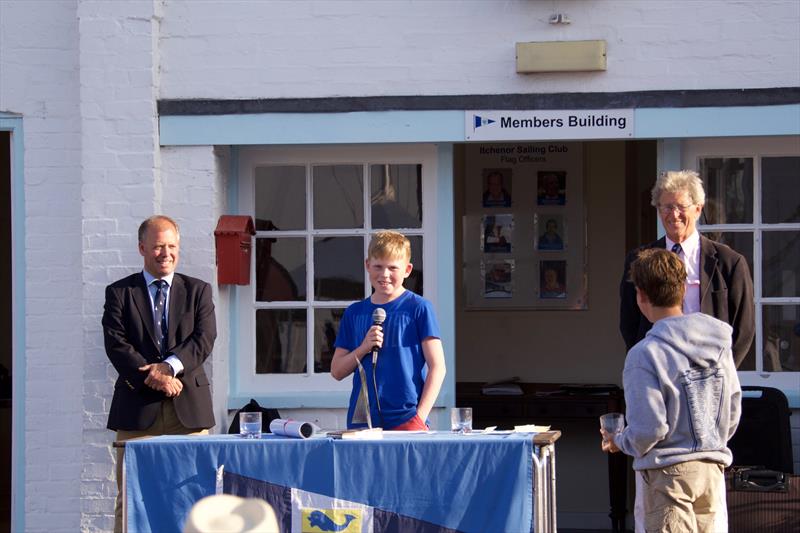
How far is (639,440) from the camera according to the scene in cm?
495

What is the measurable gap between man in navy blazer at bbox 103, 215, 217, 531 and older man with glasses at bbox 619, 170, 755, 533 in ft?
7.62

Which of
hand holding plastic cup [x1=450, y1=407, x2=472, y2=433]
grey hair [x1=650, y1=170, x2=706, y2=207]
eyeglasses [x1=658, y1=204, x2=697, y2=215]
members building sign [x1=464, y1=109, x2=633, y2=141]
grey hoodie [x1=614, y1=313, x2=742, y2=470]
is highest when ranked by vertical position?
members building sign [x1=464, y1=109, x2=633, y2=141]

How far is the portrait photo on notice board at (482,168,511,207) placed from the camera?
10.0 metres

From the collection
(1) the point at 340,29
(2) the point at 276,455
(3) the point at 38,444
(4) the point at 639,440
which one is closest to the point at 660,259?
(4) the point at 639,440

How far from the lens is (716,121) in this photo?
7793 millimetres

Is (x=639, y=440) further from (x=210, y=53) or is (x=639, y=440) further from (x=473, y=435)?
(x=210, y=53)

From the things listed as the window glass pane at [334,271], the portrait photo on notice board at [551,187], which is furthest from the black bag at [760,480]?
the portrait photo on notice board at [551,187]

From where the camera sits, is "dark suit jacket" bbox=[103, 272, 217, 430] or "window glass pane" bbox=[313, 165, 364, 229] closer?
"dark suit jacket" bbox=[103, 272, 217, 430]

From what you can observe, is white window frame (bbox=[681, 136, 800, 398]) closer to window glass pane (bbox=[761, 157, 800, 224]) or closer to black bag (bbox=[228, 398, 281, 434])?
window glass pane (bbox=[761, 157, 800, 224])

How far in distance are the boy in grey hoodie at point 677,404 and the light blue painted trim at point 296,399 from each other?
10.7 feet

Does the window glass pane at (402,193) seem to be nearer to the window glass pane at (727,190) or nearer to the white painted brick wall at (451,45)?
the white painted brick wall at (451,45)

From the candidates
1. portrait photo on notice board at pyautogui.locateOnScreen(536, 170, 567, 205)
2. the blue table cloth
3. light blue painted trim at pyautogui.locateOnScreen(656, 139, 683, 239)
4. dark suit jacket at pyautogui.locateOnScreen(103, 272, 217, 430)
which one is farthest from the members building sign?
the blue table cloth

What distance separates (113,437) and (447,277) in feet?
7.34

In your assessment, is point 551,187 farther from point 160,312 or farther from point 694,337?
point 694,337
